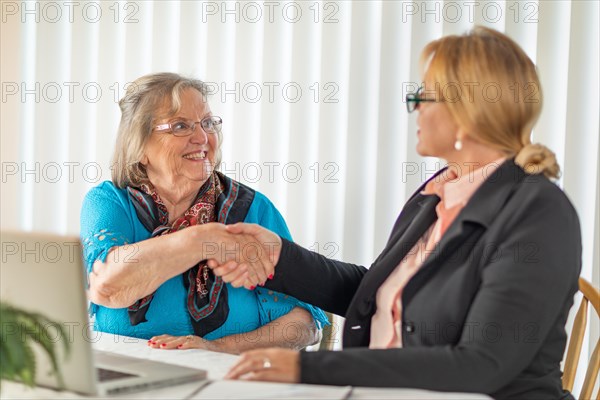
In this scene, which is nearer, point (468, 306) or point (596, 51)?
point (468, 306)

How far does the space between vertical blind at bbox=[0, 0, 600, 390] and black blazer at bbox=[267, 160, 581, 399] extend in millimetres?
1048

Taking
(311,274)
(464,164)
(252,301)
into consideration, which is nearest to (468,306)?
(464,164)

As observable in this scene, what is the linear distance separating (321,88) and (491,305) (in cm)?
143

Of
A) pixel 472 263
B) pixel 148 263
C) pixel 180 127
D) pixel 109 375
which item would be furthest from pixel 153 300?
pixel 472 263

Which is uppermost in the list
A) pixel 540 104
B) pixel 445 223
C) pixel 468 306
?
pixel 540 104

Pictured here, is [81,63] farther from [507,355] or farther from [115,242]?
[507,355]

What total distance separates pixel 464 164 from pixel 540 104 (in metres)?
0.21

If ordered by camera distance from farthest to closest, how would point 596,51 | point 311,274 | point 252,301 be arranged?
point 596,51
point 252,301
point 311,274

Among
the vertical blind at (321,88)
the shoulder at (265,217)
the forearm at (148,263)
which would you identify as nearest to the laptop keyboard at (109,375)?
the forearm at (148,263)

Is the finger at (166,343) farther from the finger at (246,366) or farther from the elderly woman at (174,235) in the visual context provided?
the finger at (246,366)

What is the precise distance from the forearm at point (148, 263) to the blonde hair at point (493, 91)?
2.46 ft

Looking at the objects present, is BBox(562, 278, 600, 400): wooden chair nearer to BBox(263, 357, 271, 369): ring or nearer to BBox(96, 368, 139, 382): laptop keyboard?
BBox(263, 357, 271, 369): ring

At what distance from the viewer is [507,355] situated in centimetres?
140

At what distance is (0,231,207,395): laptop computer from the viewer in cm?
121
